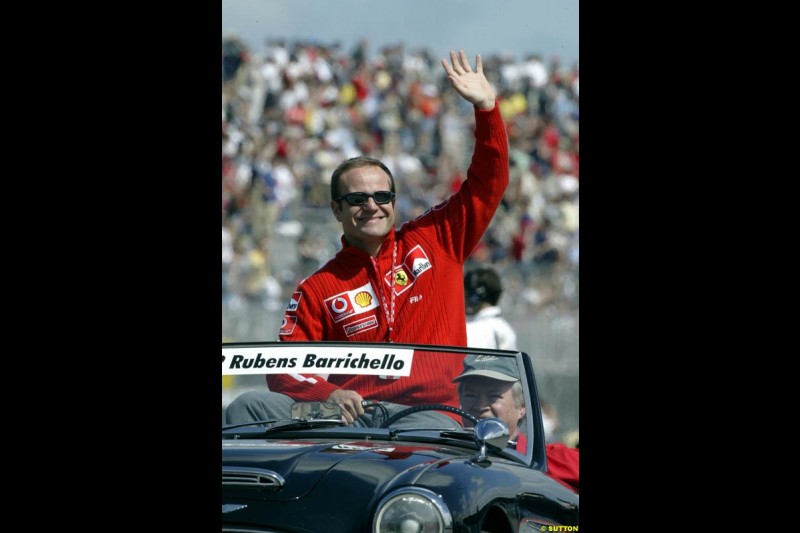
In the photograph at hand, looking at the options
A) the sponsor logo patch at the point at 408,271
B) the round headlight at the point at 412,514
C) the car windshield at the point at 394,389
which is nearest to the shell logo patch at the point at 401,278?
the sponsor logo patch at the point at 408,271

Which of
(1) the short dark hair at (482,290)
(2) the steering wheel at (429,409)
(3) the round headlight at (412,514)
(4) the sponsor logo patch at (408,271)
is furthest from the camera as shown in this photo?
(1) the short dark hair at (482,290)

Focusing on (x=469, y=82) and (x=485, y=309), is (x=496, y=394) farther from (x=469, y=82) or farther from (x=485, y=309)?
(x=485, y=309)

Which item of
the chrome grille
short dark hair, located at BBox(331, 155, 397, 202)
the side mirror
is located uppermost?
short dark hair, located at BBox(331, 155, 397, 202)

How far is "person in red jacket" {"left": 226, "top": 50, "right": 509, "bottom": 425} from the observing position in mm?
4922

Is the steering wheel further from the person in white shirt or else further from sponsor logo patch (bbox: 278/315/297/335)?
the person in white shirt

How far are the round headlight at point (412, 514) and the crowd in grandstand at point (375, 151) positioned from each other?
1007 cm

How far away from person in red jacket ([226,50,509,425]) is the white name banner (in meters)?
0.57

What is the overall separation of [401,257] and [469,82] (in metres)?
0.81

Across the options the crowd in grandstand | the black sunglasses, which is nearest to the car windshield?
the black sunglasses

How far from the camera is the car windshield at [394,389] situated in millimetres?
4082

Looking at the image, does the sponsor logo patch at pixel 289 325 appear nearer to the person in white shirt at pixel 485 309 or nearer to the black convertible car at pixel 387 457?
the black convertible car at pixel 387 457
